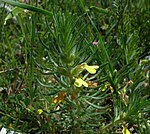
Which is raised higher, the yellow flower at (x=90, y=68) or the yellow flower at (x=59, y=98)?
the yellow flower at (x=90, y=68)

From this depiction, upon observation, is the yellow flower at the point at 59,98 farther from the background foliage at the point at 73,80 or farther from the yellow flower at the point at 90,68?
the yellow flower at the point at 90,68

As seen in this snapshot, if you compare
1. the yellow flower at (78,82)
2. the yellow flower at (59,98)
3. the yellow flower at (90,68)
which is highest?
the yellow flower at (90,68)

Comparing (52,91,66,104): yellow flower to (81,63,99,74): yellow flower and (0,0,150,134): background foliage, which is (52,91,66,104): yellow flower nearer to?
(0,0,150,134): background foliage

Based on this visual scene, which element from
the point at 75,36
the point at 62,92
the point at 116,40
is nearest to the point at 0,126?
the point at 62,92

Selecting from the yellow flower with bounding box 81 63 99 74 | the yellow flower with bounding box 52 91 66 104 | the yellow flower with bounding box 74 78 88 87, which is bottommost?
the yellow flower with bounding box 52 91 66 104

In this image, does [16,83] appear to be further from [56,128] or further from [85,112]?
[85,112]

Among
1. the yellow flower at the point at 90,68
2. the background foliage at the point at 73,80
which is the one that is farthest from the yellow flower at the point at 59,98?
the yellow flower at the point at 90,68

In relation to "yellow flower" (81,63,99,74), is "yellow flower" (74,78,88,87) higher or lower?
lower

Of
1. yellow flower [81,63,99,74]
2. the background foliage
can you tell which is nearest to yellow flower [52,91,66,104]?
the background foliage
